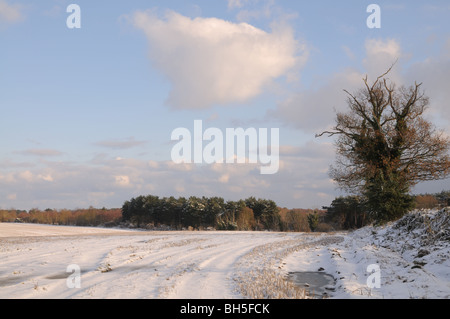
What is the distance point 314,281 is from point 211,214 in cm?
5512

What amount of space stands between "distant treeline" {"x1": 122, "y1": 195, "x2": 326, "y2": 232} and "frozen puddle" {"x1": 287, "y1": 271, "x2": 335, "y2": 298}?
1958 inches

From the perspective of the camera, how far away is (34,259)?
15508mm

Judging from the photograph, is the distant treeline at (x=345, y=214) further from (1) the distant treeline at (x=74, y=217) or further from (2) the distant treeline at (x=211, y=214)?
(1) the distant treeline at (x=74, y=217)

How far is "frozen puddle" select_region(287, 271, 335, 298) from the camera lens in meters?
9.56

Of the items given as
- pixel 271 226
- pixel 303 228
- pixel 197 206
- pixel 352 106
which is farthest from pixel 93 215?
pixel 352 106

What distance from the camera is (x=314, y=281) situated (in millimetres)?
10922

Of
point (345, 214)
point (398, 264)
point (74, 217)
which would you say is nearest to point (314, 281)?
point (398, 264)

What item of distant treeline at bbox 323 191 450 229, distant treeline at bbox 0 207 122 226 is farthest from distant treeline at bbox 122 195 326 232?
distant treeline at bbox 0 207 122 226

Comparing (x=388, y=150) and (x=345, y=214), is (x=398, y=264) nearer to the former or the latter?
(x=388, y=150)

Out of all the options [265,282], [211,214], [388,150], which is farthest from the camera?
[211,214]

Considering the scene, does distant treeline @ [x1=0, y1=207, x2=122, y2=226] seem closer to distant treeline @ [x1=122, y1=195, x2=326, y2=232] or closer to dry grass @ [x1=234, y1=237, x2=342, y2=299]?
distant treeline @ [x1=122, y1=195, x2=326, y2=232]

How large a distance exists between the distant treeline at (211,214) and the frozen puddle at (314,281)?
1958 inches

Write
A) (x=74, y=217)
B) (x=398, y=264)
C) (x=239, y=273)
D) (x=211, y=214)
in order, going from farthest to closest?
(x=74, y=217) → (x=211, y=214) → (x=398, y=264) → (x=239, y=273)

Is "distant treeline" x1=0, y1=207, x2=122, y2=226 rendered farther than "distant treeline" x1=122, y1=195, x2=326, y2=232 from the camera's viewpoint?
Yes
